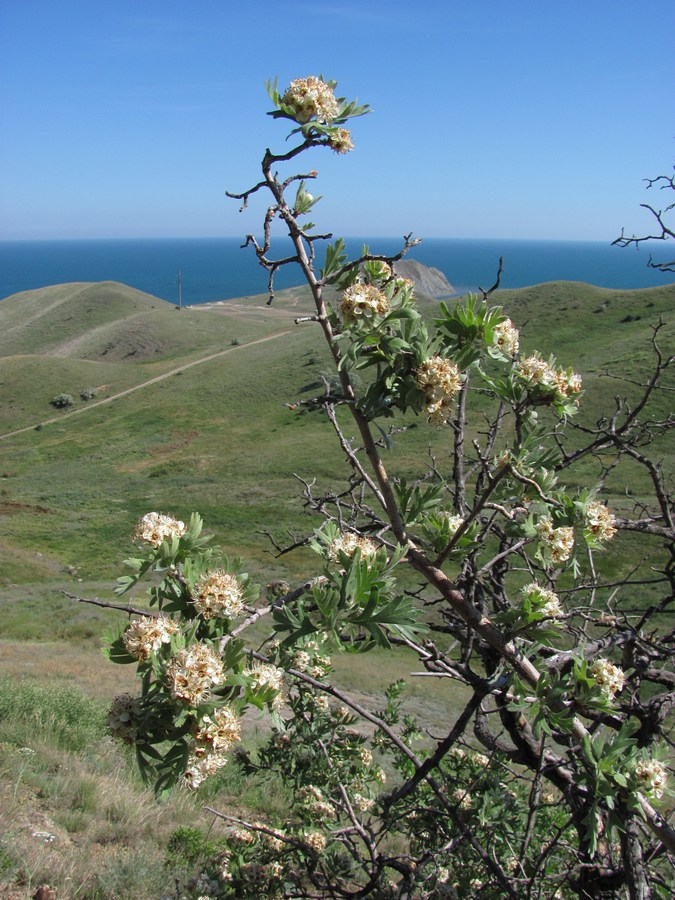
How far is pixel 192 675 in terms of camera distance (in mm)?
1359

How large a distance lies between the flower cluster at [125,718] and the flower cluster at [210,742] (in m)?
0.15

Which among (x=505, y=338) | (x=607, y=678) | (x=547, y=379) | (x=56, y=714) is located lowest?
(x=56, y=714)

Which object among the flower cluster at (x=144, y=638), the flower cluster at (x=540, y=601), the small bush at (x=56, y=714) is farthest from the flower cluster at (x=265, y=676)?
the small bush at (x=56, y=714)

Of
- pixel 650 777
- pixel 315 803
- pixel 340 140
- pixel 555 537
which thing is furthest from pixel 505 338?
pixel 315 803

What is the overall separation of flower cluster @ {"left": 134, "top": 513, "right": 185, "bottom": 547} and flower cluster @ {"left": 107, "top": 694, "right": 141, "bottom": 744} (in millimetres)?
379

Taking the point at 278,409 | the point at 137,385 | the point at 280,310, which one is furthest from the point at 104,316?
the point at 278,409

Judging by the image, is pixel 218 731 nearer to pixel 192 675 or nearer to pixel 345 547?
pixel 192 675

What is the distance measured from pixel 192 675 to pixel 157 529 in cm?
43

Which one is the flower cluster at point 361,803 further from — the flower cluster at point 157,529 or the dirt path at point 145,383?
the dirt path at point 145,383

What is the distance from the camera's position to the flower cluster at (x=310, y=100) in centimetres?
183

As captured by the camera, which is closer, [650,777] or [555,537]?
[650,777]

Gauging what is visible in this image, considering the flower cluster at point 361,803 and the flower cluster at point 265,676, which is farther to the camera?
the flower cluster at point 361,803

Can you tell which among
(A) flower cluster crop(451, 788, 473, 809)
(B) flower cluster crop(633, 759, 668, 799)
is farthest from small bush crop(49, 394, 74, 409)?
(B) flower cluster crop(633, 759, 668, 799)

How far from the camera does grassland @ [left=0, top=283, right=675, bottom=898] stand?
4.95m
